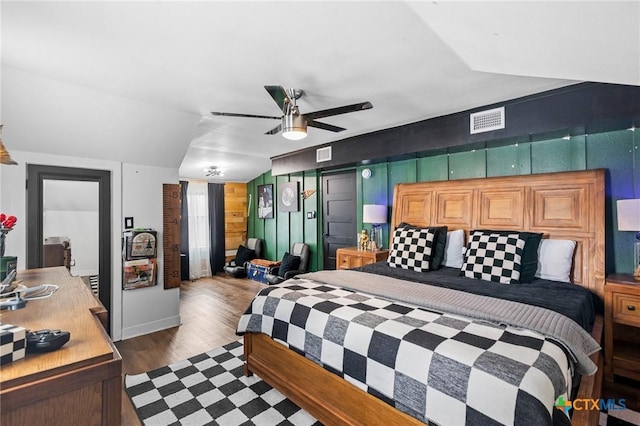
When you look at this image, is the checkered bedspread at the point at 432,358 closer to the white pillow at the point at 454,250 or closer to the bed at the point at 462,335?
the bed at the point at 462,335

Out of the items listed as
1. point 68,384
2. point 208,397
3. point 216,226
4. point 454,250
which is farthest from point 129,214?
point 454,250

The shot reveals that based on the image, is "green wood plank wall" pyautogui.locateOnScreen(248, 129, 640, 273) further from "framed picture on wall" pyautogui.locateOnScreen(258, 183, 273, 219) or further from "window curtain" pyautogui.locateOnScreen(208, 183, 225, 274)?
"window curtain" pyautogui.locateOnScreen(208, 183, 225, 274)

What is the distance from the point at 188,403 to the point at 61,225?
8.18 feet

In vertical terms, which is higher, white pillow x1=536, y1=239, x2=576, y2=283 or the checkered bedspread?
white pillow x1=536, y1=239, x2=576, y2=283

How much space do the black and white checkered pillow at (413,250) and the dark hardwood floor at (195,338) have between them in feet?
5.53

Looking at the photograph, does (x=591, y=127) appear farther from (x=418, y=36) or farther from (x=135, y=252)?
(x=135, y=252)

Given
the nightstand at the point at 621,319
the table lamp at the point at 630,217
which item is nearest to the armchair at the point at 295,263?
the nightstand at the point at 621,319

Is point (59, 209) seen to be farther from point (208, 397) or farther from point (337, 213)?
point (337, 213)

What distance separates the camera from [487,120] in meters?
2.96

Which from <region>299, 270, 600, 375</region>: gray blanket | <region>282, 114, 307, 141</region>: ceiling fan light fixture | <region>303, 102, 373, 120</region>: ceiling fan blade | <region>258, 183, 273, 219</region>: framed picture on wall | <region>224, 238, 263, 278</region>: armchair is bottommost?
<region>224, 238, 263, 278</region>: armchair

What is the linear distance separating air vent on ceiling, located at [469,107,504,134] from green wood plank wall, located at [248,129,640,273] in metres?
0.27

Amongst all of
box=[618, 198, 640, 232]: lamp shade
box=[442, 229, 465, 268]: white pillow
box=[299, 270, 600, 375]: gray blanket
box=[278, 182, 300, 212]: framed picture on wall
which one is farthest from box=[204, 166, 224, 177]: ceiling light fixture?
box=[618, 198, 640, 232]: lamp shade

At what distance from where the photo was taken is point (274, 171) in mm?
5746

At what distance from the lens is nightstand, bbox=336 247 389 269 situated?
400 centimetres
